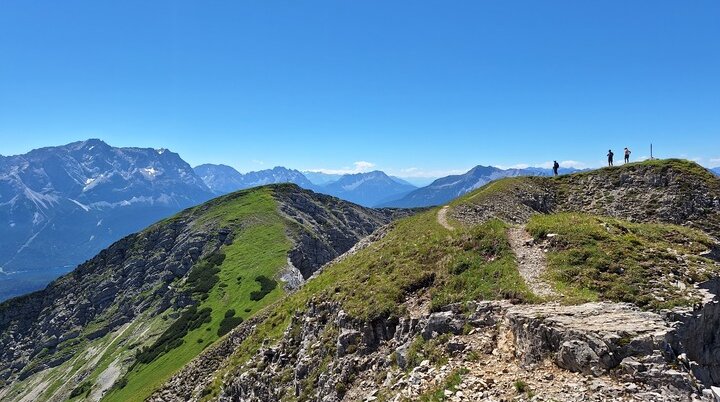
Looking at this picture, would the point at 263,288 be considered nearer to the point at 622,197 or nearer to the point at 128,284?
the point at 622,197

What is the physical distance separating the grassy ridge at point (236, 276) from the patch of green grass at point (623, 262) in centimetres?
5286

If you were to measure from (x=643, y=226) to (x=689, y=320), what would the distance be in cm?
1488

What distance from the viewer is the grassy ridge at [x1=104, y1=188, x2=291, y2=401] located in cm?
8244

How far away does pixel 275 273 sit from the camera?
10831 centimetres

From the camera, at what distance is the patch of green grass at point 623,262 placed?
21.0 m

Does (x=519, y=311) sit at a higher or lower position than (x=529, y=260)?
lower

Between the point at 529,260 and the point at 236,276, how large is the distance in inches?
4035

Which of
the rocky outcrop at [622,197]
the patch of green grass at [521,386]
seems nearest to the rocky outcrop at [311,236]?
the rocky outcrop at [622,197]

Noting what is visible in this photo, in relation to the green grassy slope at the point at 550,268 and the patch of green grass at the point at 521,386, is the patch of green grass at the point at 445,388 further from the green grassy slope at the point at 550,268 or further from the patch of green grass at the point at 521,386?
the green grassy slope at the point at 550,268

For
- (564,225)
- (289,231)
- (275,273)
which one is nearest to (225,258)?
(289,231)

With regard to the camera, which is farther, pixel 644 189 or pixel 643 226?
pixel 644 189

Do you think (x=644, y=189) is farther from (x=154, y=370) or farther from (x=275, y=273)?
(x=154, y=370)

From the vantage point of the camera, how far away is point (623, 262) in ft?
77.2

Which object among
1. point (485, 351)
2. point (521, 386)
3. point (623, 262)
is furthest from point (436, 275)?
point (521, 386)
